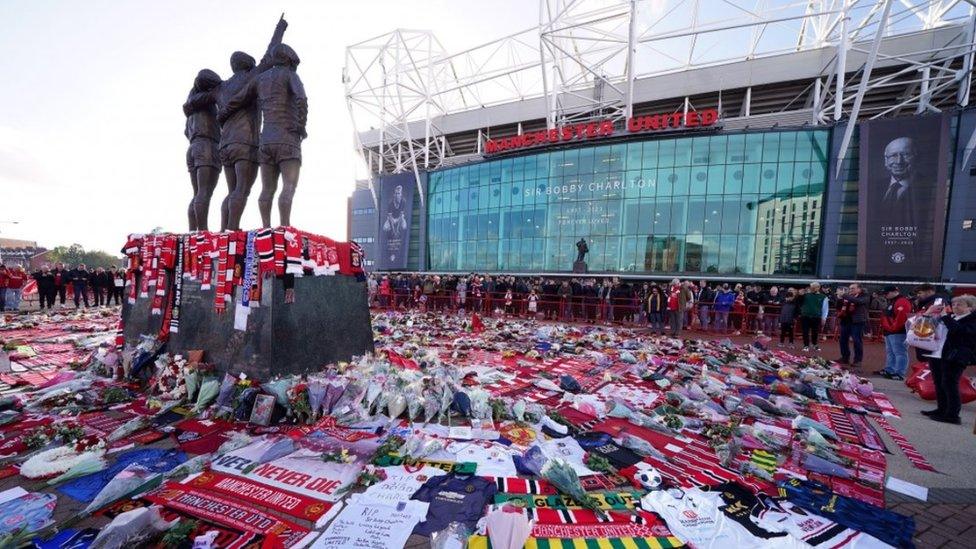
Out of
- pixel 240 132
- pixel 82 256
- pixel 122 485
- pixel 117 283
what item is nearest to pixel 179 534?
pixel 122 485

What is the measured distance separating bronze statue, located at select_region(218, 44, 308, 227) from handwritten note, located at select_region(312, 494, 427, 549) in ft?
14.8

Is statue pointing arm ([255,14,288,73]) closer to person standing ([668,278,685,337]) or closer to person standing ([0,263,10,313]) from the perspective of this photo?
person standing ([668,278,685,337])

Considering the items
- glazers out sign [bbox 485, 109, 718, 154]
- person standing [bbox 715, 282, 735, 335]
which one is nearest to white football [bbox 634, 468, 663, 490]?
person standing [bbox 715, 282, 735, 335]

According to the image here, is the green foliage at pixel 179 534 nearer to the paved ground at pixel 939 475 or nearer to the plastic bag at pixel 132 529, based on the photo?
the plastic bag at pixel 132 529

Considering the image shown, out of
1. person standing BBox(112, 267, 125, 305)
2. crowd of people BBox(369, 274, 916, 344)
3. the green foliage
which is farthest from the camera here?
person standing BBox(112, 267, 125, 305)

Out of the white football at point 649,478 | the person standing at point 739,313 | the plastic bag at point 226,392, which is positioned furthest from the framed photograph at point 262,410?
the person standing at point 739,313

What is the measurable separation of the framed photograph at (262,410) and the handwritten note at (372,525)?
1.97 m

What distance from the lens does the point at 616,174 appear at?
29922 mm

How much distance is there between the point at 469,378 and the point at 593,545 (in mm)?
4264

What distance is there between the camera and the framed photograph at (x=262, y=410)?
4336 millimetres

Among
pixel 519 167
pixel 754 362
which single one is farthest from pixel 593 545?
pixel 519 167

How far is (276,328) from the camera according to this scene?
16.2 feet

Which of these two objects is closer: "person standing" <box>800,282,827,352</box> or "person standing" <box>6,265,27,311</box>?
"person standing" <box>800,282,827,352</box>

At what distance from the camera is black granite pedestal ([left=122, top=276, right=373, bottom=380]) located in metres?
4.95
